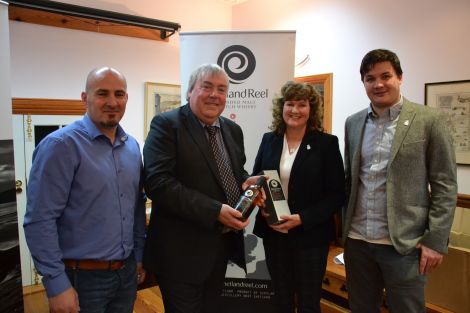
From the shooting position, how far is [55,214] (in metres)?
1.33

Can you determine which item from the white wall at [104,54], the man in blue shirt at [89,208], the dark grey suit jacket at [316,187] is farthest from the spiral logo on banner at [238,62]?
the white wall at [104,54]

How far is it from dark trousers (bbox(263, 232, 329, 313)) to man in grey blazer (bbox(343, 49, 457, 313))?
21cm

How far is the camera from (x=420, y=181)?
158cm

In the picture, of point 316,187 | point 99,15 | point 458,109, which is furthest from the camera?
point 99,15

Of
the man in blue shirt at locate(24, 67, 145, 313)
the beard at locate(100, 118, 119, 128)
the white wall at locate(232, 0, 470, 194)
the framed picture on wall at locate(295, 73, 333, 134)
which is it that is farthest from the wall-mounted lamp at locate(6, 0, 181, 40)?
the beard at locate(100, 118, 119, 128)

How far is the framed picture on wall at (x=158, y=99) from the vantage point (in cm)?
404

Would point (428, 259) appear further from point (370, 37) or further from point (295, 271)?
point (370, 37)

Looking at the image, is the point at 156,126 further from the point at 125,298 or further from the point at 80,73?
the point at 80,73

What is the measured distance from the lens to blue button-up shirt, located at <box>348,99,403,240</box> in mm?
1639

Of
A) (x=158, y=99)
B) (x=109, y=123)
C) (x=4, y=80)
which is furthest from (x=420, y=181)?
(x=158, y=99)

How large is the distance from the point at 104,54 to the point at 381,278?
330 cm

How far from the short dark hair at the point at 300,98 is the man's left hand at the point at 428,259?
0.74 meters

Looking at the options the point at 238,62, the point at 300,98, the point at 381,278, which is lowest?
the point at 381,278

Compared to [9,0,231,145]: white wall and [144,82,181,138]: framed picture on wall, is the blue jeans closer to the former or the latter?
[9,0,231,145]: white wall
